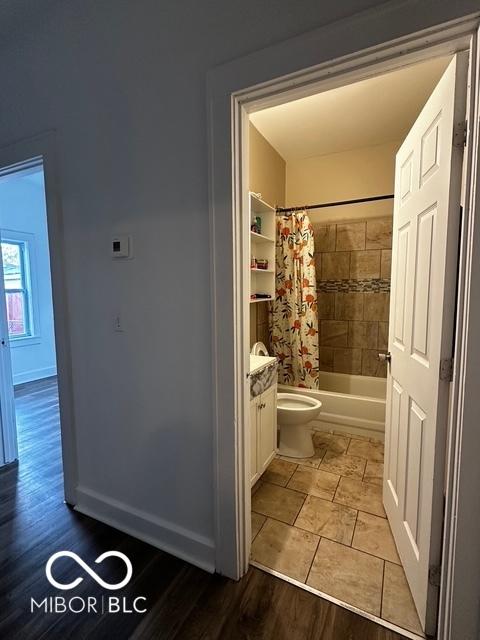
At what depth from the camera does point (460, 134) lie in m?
0.99

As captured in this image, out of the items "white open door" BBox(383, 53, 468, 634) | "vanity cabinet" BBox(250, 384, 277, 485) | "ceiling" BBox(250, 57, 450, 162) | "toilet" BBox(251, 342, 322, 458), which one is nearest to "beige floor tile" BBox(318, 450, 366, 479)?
"toilet" BBox(251, 342, 322, 458)

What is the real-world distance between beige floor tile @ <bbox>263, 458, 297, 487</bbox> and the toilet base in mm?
89

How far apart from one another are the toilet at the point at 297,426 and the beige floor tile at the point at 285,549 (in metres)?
0.70

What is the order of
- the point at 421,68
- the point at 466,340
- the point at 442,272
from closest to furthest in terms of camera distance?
the point at 466,340, the point at 442,272, the point at 421,68

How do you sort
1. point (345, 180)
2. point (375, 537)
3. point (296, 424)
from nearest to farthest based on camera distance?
point (375, 537)
point (296, 424)
point (345, 180)

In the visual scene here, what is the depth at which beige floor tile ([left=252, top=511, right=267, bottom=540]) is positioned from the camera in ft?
5.53

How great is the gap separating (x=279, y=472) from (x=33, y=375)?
13.7ft

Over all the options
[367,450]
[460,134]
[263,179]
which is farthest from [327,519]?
[263,179]

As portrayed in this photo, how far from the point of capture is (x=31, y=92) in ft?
5.66

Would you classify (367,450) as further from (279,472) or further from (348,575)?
(348,575)

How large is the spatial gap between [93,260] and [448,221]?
159cm

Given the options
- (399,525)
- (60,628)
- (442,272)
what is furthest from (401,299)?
(60,628)

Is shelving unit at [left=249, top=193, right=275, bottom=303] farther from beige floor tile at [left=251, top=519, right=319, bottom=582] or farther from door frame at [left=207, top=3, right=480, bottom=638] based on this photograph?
beige floor tile at [left=251, top=519, right=319, bottom=582]

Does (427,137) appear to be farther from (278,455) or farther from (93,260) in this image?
(278,455)
